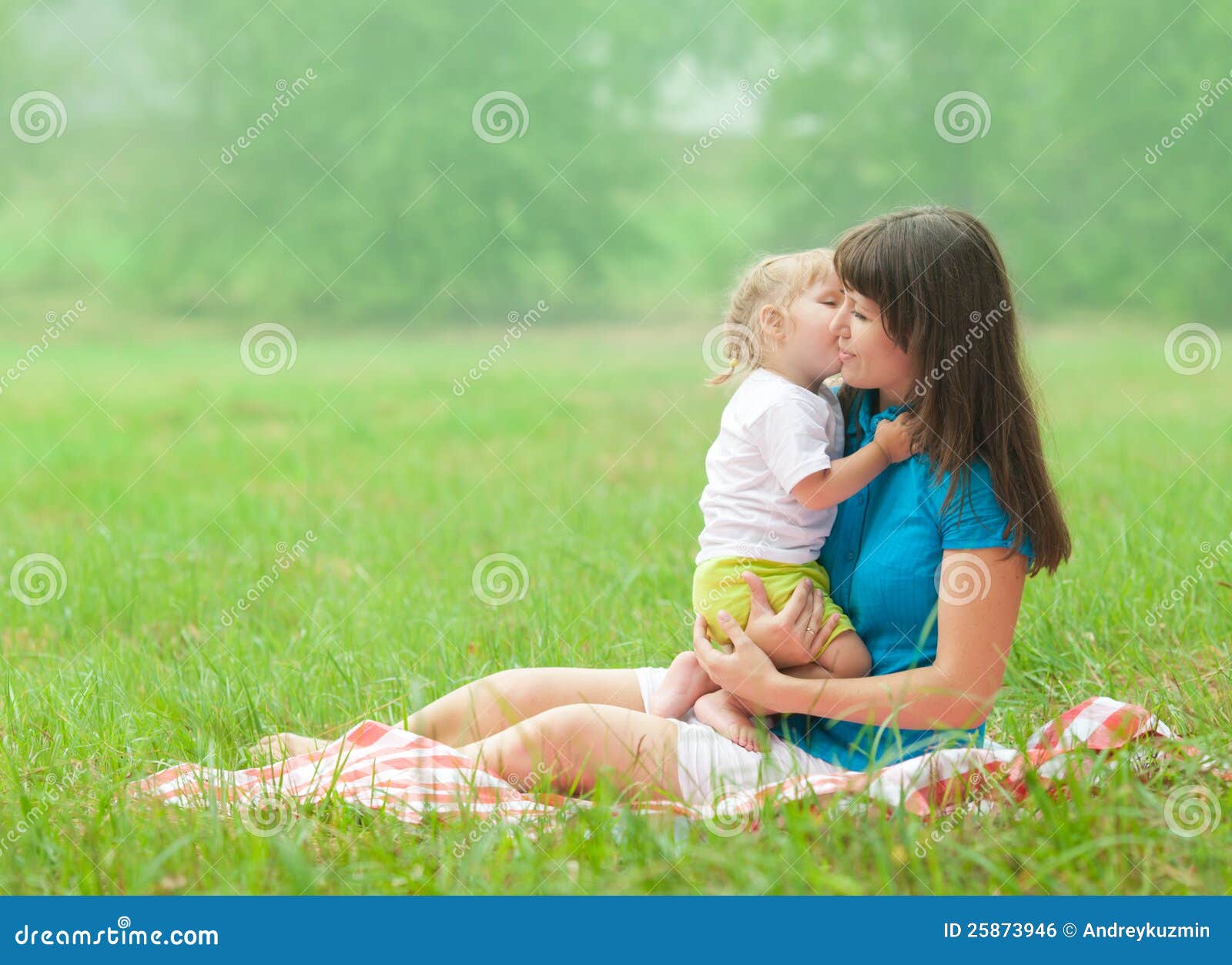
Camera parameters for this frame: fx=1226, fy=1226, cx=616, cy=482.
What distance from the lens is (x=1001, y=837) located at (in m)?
2.12

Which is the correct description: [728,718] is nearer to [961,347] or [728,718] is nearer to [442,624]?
[961,347]

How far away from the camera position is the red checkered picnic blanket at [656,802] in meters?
2.30

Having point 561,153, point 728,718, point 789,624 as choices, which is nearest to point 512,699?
point 728,718

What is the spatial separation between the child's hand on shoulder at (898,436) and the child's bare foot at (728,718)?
0.62 m

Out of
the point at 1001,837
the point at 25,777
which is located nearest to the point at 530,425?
the point at 25,777

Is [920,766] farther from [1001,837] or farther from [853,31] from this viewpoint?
[853,31]

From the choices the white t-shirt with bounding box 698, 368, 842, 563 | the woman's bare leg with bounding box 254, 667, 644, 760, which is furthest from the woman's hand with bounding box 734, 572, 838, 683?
the woman's bare leg with bounding box 254, 667, 644, 760

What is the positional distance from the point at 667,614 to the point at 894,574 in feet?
5.00

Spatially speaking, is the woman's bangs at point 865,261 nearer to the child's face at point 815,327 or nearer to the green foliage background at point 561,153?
the child's face at point 815,327

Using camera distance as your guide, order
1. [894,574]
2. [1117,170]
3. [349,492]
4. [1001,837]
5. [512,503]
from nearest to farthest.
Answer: [1001,837] < [894,574] < [512,503] < [349,492] < [1117,170]

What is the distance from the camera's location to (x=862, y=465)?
2557mm

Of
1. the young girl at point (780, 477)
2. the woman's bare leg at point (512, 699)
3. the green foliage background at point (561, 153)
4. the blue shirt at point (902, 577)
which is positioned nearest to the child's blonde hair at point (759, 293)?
the young girl at point (780, 477)

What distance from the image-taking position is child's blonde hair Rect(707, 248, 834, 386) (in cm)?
277

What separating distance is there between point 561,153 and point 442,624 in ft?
76.1
